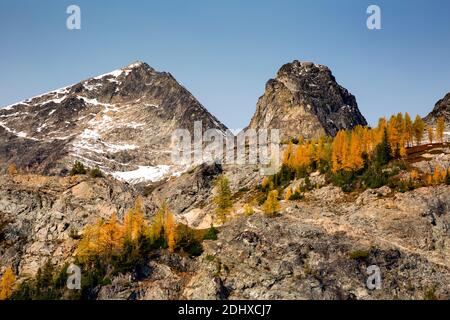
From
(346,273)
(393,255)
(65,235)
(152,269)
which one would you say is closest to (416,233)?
(393,255)

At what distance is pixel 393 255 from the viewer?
138125mm

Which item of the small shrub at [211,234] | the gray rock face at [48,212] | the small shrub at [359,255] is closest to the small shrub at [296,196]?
the small shrub at [211,234]

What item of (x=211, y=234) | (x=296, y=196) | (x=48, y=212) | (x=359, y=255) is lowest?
(x=359, y=255)

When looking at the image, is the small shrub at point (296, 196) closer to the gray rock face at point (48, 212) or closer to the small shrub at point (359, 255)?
the small shrub at point (359, 255)

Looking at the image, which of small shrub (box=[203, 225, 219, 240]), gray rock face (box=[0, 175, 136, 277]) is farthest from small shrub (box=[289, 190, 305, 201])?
gray rock face (box=[0, 175, 136, 277])

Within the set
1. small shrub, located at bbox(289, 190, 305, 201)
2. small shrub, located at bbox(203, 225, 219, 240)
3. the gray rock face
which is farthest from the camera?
small shrub, located at bbox(289, 190, 305, 201)

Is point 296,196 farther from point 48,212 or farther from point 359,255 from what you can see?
point 48,212

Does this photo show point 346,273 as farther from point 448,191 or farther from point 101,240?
point 101,240

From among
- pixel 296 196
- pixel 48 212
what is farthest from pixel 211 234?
pixel 48 212

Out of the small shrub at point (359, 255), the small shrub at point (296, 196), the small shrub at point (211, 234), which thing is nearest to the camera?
the small shrub at point (359, 255)

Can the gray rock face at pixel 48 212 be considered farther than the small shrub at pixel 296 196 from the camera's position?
No

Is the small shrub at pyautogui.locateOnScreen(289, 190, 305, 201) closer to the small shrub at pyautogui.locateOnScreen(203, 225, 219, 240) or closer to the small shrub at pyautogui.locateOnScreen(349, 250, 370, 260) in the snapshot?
the small shrub at pyautogui.locateOnScreen(203, 225, 219, 240)
